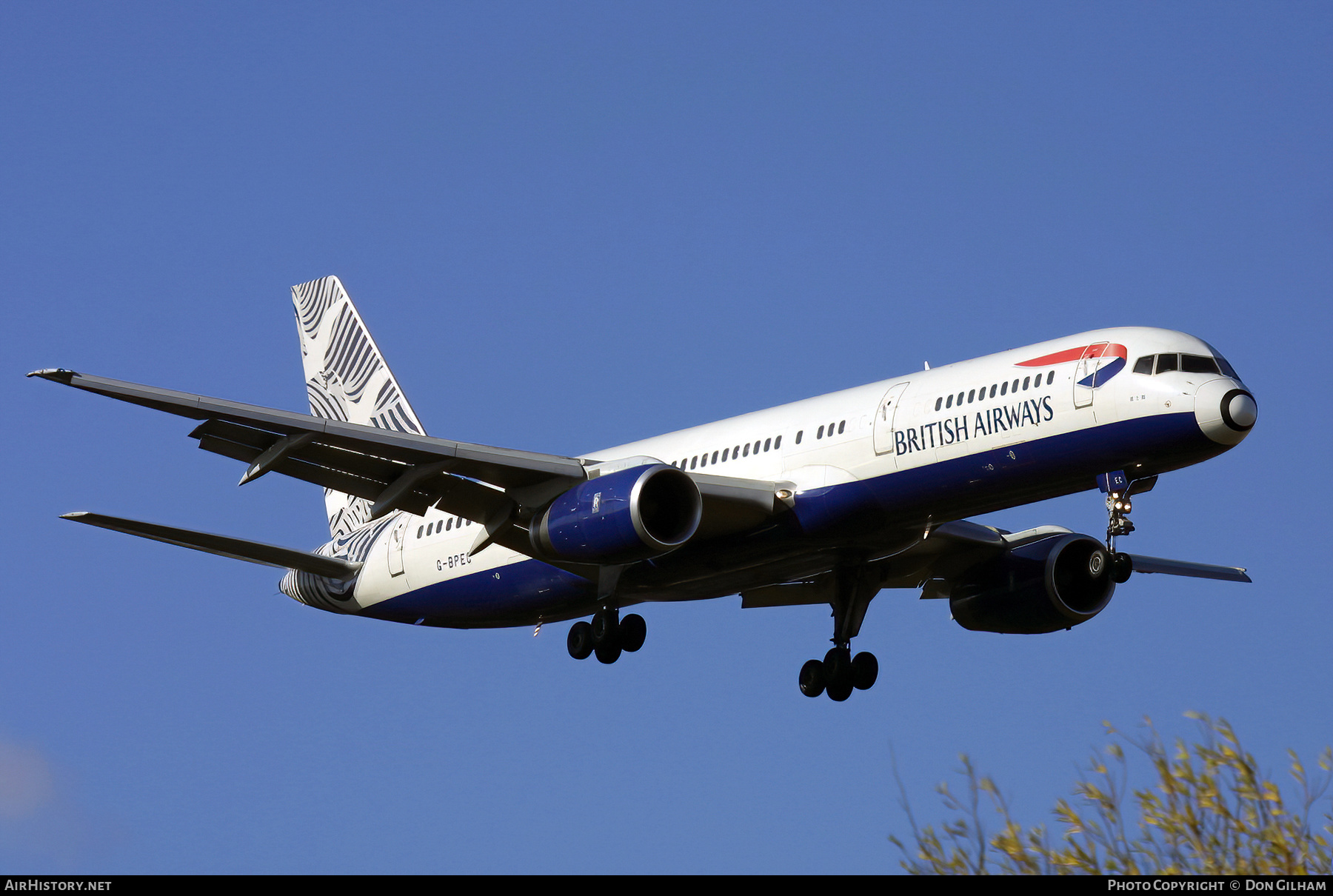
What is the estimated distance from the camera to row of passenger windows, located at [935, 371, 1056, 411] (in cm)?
2916

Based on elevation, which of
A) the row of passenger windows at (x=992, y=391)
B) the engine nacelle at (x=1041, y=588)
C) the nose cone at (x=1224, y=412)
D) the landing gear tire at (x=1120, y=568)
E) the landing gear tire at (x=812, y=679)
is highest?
the row of passenger windows at (x=992, y=391)

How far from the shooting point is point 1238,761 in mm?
18609

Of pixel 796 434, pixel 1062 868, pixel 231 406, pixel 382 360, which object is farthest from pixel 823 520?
pixel 382 360

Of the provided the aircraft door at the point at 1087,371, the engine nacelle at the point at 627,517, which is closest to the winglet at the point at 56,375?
the engine nacelle at the point at 627,517

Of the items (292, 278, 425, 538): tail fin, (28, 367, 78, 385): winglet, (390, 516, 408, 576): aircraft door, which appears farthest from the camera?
(292, 278, 425, 538): tail fin

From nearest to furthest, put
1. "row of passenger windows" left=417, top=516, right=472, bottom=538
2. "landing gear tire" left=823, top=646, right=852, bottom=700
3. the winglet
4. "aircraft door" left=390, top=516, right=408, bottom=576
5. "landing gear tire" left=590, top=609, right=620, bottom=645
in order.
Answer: the winglet → "landing gear tire" left=590, top=609, right=620, bottom=645 → "landing gear tire" left=823, top=646, right=852, bottom=700 → "row of passenger windows" left=417, top=516, right=472, bottom=538 → "aircraft door" left=390, top=516, right=408, bottom=576

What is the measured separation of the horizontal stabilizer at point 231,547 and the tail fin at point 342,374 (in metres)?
2.93

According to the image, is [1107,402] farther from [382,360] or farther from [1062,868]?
[382,360]

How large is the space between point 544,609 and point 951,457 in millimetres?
10393

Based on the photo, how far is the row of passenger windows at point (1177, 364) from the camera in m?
28.3

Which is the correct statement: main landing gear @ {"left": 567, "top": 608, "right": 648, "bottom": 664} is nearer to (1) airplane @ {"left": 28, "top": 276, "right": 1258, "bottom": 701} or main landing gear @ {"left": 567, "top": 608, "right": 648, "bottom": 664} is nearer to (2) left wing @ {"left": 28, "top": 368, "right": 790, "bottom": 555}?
(1) airplane @ {"left": 28, "top": 276, "right": 1258, "bottom": 701}

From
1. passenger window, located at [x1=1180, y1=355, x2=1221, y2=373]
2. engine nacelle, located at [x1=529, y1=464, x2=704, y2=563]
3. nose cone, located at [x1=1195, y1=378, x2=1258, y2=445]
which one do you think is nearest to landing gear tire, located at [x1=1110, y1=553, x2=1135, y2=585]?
nose cone, located at [x1=1195, y1=378, x2=1258, y2=445]

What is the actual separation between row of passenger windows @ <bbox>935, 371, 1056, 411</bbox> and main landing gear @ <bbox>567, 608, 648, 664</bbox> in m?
8.86

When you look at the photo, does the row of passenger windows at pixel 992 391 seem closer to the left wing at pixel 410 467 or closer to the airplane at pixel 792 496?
the airplane at pixel 792 496
